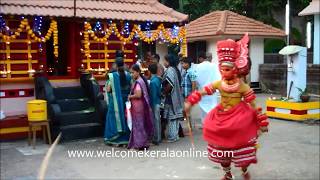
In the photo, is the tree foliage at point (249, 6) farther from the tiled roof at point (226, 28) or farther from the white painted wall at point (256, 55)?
the white painted wall at point (256, 55)

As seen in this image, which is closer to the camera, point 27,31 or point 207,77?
point 27,31

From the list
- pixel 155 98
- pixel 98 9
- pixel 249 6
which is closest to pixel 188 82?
pixel 155 98

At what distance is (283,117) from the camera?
10992 millimetres

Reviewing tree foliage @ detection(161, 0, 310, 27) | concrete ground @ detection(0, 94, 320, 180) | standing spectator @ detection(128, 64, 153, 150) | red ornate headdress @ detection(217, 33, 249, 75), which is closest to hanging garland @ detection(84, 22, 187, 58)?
standing spectator @ detection(128, 64, 153, 150)

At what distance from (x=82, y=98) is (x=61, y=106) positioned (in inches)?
24.5

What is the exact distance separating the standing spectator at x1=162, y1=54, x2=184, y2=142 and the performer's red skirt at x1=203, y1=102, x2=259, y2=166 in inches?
129

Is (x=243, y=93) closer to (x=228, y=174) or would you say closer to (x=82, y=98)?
(x=228, y=174)

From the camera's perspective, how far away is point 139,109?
298 inches

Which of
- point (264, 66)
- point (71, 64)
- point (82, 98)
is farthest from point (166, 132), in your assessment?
point (264, 66)

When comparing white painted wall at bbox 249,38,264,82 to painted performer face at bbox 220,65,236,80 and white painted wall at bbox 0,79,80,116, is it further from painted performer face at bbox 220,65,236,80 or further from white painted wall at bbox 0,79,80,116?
painted performer face at bbox 220,65,236,80

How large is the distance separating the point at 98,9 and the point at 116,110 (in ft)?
9.29

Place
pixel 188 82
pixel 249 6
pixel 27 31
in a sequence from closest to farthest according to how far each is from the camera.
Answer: pixel 27 31
pixel 188 82
pixel 249 6

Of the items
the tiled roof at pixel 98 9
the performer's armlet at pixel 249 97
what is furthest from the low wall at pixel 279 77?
the performer's armlet at pixel 249 97

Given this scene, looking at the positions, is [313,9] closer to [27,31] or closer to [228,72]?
[27,31]
